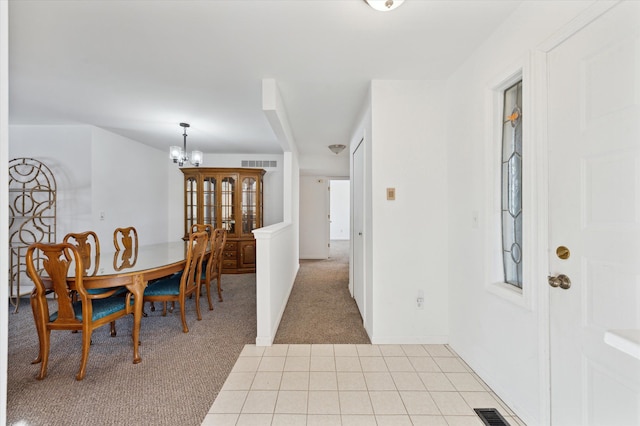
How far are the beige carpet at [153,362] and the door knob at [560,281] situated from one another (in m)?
1.59

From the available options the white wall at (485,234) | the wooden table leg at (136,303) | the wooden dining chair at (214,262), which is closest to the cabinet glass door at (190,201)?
the wooden dining chair at (214,262)

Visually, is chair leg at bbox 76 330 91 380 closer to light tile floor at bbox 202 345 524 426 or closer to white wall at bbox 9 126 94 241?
light tile floor at bbox 202 345 524 426

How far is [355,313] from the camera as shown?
307cm

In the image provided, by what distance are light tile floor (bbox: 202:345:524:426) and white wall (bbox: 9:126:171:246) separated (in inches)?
132

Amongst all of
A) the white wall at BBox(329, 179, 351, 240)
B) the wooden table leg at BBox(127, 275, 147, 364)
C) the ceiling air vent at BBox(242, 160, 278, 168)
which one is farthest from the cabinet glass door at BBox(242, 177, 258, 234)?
the white wall at BBox(329, 179, 351, 240)

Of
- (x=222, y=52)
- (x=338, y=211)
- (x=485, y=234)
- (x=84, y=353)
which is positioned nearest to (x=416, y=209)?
(x=485, y=234)

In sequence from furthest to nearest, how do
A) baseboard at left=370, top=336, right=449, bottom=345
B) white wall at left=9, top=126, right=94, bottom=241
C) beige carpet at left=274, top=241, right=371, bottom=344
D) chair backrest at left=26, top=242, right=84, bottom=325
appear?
1. white wall at left=9, top=126, right=94, bottom=241
2. beige carpet at left=274, top=241, right=371, bottom=344
3. baseboard at left=370, top=336, right=449, bottom=345
4. chair backrest at left=26, top=242, right=84, bottom=325

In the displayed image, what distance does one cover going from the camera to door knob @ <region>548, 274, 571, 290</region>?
50.4 inches

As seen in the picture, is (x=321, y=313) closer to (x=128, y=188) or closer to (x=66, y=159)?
(x=128, y=188)

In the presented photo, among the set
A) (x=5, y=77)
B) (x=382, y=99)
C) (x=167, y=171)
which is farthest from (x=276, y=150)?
(x=5, y=77)

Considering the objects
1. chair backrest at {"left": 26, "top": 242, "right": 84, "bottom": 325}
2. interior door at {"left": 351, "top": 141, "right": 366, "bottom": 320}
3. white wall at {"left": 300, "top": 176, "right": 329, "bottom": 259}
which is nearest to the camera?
chair backrest at {"left": 26, "top": 242, "right": 84, "bottom": 325}

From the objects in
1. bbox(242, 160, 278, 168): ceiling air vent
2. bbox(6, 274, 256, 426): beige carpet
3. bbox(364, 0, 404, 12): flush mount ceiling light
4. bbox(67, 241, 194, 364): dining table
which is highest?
bbox(364, 0, 404, 12): flush mount ceiling light

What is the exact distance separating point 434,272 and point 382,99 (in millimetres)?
1603

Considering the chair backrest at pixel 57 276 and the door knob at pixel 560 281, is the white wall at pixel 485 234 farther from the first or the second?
the chair backrest at pixel 57 276
